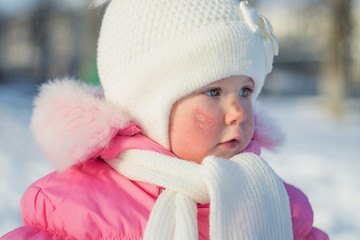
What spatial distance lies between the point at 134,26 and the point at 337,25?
9.07 m

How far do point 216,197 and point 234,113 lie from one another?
0.28 metres

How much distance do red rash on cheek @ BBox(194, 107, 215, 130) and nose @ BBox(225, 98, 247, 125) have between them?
5cm

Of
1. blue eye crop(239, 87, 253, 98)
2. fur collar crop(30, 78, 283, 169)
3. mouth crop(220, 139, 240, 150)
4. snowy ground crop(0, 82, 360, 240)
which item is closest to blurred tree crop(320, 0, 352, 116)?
snowy ground crop(0, 82, 360, 240)

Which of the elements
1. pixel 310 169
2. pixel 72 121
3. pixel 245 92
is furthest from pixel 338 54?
pixel 72 121

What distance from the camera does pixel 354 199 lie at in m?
3.34

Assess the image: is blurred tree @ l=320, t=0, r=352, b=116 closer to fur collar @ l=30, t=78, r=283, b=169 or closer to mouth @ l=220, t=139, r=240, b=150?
mouth @ l=220, t=139, r=240, b=150

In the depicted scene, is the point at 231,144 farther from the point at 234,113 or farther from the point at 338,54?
the point at 338,54

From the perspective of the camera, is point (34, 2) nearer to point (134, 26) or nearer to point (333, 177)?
point (333, 177)

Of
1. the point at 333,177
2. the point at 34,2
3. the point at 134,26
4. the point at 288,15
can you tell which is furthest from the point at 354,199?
the point at 34,2

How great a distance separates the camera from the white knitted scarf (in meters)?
1.08

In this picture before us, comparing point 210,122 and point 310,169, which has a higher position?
point 210,122

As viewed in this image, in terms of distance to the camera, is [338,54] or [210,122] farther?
[338,54]

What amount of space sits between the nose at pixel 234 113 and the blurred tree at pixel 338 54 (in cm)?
864

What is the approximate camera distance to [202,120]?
48.8 inches
